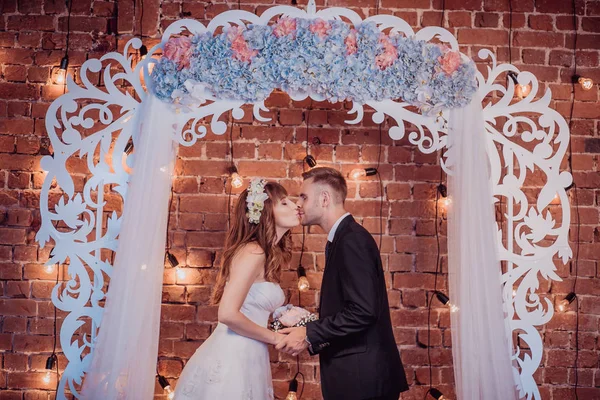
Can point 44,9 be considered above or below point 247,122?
above

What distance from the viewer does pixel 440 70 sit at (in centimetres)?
274

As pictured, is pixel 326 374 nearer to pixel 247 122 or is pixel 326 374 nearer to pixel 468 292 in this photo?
pixel 468 292

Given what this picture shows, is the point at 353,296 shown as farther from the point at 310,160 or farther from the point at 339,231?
the point at 310,160

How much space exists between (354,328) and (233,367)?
582 millimetres

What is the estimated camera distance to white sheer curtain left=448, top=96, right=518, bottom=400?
2.57 metres

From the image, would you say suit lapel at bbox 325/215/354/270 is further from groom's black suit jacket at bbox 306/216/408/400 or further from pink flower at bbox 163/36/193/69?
pink flower at bbox 163/36/193/69

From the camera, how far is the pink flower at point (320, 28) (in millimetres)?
2678

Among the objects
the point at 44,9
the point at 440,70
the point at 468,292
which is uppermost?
the point at 44,9

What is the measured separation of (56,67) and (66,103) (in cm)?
60

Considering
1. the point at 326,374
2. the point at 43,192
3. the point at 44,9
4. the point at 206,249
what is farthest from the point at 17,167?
the point at 326,374

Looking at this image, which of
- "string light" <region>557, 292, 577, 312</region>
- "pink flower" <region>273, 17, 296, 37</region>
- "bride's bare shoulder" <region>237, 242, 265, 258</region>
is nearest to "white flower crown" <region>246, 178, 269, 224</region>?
"bride's bare shoulder" <region>237, 242, 265, 258</region>

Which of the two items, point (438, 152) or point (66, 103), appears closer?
point (66, 103)

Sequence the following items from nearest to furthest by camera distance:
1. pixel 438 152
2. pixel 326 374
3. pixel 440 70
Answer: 1. pixel 326 374
2. pixel 440 70
3. pixel 438 152

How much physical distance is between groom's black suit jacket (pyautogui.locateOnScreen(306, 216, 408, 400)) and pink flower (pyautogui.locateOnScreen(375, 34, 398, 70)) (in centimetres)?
78
